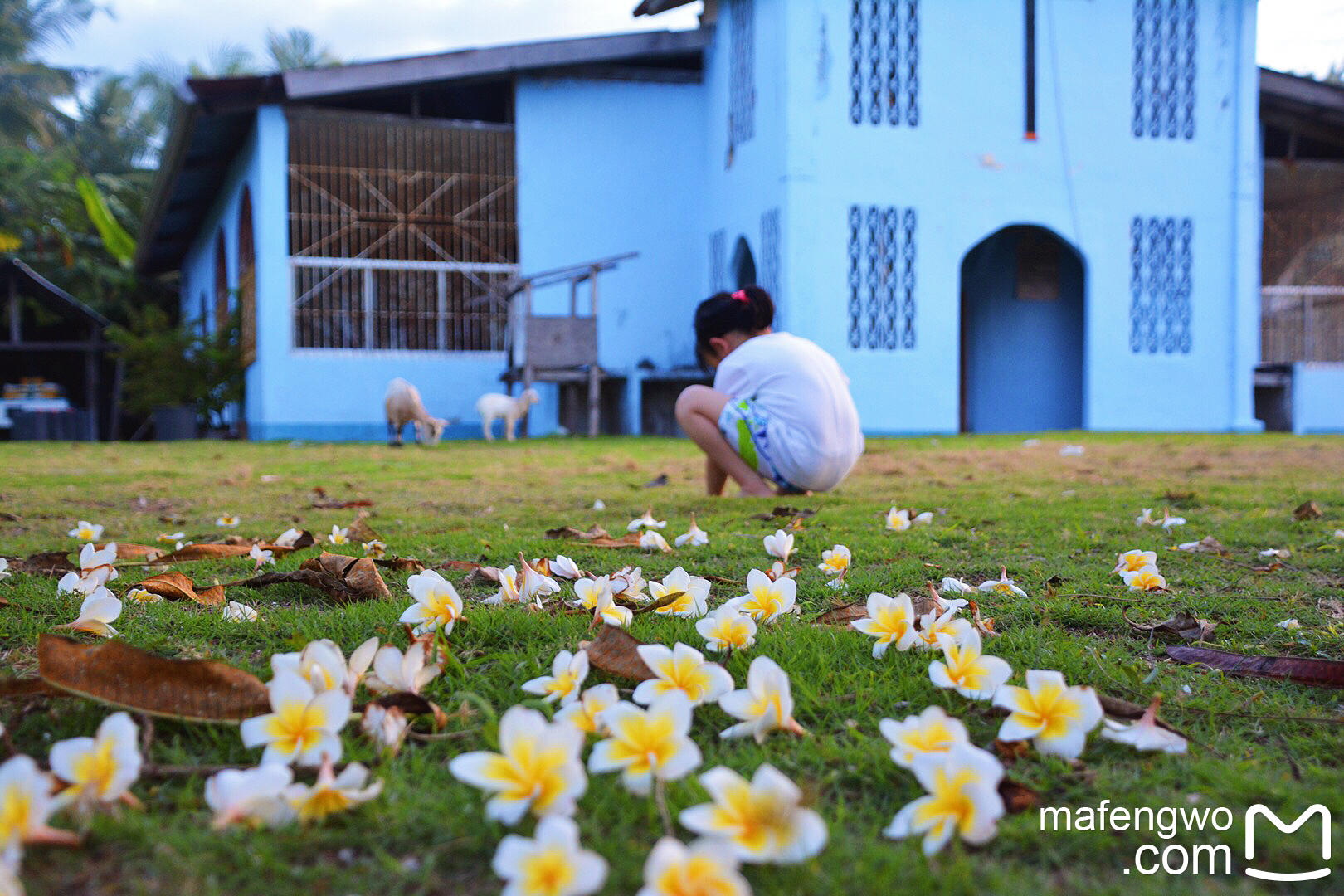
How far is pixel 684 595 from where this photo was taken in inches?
67.1

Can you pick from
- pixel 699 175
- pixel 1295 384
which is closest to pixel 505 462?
pixel 699 175

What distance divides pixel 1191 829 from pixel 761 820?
0.45m

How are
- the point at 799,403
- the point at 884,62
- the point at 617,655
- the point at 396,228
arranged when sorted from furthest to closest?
the point at 396,228, the point at 884,62, the point at 799,403, the point at 617,655

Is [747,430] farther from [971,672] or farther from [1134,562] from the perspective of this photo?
[971,672]

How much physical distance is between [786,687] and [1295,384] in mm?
14306

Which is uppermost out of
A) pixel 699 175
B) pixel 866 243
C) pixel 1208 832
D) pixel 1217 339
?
pixel 699 175

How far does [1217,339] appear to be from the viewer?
1220 cm

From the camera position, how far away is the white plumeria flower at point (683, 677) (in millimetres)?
1226

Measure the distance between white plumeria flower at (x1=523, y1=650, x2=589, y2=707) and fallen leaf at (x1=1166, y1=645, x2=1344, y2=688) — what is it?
932 mm

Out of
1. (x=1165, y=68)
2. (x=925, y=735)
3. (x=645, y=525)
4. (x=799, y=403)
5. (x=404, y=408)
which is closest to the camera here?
(x=925, y=735)

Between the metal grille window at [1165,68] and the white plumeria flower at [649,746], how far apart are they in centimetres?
1258

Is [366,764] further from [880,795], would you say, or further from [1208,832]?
[1208,832]

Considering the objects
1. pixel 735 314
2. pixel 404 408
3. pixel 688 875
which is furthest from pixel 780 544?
pixel 404 408

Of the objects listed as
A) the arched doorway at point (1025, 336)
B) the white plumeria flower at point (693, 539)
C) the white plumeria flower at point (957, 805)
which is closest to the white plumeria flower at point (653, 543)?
the white plumeria flower at point (693, 539)
